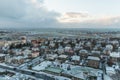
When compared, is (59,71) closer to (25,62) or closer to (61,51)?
(25,62)

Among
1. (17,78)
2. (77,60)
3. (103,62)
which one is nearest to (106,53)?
(103,62)

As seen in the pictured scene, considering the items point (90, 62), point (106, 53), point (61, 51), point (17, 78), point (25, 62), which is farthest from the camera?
point (61, 51)

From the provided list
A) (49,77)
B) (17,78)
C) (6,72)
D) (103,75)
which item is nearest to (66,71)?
(49,77)

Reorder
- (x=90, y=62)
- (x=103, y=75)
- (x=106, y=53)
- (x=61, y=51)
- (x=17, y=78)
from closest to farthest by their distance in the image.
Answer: (x=17, y=78) → (x=103, y=75) → (x=90, y=62) → (x=106, y=53) → (x=61, y=51)

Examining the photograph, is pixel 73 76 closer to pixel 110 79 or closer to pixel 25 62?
pixel 110 79

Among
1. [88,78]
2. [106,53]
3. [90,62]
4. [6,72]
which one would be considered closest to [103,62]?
[90,62]

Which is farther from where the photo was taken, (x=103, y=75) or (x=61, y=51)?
(x=61, y=51)

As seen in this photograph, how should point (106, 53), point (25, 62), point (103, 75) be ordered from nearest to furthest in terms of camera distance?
point (103, 75) → point (25, 62) → point (106, 53)

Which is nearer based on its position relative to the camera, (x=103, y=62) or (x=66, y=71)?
(x=66, y=71)

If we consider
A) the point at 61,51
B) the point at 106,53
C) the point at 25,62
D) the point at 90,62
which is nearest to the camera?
the point at 90,62
